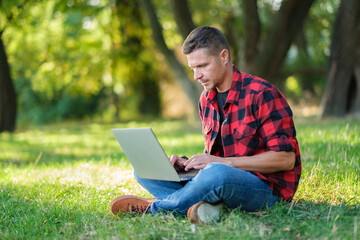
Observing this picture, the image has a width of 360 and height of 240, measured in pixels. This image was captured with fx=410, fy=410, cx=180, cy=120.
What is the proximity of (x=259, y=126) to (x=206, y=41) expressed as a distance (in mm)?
692

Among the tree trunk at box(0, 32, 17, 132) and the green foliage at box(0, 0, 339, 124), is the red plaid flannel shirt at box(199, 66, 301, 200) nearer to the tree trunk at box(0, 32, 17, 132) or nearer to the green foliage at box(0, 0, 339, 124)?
the tree trunk at box(0, 32, 17, 132)

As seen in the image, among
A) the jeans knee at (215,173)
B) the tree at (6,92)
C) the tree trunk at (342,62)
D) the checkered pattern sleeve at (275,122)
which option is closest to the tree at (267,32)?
the tree trunk at (342,62)

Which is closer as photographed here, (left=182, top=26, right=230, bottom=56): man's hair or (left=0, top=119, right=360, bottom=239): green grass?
(left=0, top=119, right=360, bottom=239): green grass

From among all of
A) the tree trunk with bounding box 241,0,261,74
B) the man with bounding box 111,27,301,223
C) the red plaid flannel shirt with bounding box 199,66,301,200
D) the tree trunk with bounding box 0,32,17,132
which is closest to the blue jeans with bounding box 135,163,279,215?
the man with bounding box 111,27,301,223

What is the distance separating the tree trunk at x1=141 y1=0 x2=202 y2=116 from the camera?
1097cm

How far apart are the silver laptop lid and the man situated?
Answer: 0.51 feet

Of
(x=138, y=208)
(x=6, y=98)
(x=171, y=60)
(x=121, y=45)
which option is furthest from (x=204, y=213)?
(x=121, y=45)

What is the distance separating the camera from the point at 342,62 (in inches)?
388

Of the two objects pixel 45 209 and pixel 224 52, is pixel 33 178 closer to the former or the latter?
pixel 45 209

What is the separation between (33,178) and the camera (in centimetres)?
457

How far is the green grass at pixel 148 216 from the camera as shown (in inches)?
95.9

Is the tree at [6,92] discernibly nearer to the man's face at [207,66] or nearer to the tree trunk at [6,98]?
the tree trunk at [6,98]

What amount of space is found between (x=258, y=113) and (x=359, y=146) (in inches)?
81.9

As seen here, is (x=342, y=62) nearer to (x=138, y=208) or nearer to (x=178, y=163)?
(x=178, y=163)
